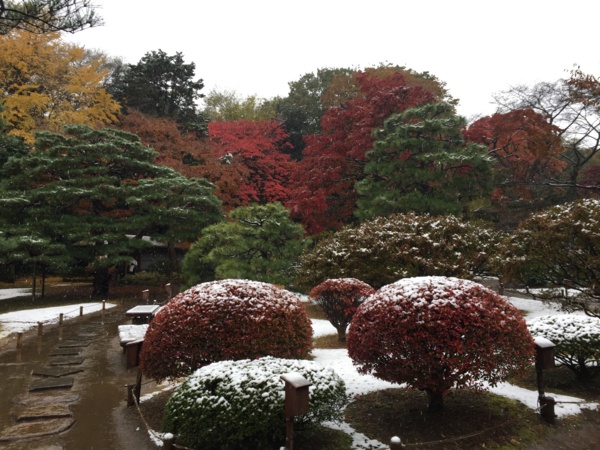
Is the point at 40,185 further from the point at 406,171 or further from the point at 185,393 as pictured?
the point at 185,393

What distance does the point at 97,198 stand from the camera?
52.0ft

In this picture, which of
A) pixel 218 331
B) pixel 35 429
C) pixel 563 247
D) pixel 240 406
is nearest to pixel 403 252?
pixel 563 247

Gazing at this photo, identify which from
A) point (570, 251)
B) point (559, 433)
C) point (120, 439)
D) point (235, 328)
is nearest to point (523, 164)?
point (570, 251)

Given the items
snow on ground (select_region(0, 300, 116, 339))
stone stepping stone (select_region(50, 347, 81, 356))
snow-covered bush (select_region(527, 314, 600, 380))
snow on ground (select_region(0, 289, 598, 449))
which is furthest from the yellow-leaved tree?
snow-covered bush (select_region(527, 314, 600, 380))

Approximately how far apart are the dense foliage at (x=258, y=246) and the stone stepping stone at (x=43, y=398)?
6.17m

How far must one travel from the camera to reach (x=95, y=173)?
55.8ft

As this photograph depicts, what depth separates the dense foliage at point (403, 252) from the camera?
9.84 metres

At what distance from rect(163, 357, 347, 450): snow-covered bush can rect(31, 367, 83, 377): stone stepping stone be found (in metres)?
4.15

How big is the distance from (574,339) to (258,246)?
865cm

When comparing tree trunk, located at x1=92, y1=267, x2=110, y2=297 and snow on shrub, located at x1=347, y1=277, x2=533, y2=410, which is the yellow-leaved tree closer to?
tree trunk, located at x1=92, y1=267, x2=110, y2=297

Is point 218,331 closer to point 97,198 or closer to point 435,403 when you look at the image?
point 435,403

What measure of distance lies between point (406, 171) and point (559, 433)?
10.6 meters

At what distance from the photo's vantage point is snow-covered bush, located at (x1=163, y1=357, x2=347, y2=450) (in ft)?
12.5

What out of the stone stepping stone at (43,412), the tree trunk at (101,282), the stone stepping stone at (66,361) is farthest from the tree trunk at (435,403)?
the tree trunk at (101,282)
